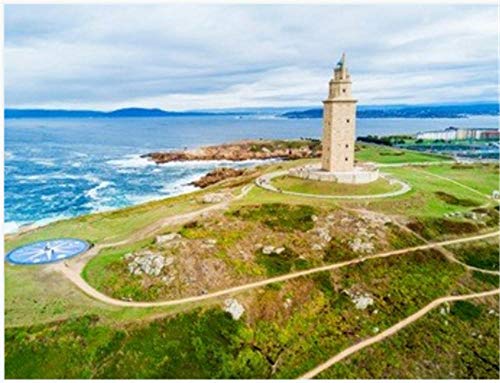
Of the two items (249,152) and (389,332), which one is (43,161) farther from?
(389,332)

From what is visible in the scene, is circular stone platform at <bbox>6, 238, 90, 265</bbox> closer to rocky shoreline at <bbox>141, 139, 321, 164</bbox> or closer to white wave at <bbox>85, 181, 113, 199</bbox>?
white wave at <bbox>85, 181, 113, 199</bbox>

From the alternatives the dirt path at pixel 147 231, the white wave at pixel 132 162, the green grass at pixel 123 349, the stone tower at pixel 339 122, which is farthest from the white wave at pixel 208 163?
the green grass at pixel 123 349

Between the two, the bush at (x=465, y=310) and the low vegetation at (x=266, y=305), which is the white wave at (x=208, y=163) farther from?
the bush at (x=465, y=310)

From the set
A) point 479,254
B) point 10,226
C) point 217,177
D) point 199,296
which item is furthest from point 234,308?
point 217,177

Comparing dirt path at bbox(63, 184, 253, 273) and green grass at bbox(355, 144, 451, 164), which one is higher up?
green grass at bbox(355, 144, 451, 164)

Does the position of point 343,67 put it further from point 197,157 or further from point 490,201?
point 197,157

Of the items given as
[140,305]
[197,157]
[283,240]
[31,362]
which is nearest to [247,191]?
[283,240]

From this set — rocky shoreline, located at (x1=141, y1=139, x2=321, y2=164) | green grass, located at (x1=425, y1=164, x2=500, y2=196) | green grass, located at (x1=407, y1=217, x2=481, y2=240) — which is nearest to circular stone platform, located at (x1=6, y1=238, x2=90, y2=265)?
green grass, located at (x1=407, y1=217, x2=481, y2=240)

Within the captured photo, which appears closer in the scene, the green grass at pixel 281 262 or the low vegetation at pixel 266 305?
the low vegetation at pixel 266 305
